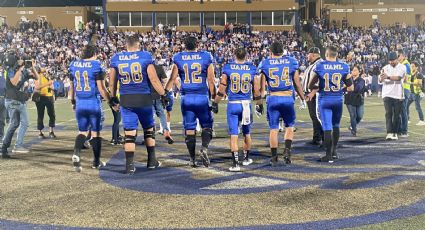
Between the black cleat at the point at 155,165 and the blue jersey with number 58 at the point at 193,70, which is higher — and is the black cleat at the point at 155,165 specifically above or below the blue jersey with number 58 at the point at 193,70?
below

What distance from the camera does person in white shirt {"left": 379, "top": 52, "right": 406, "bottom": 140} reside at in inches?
439

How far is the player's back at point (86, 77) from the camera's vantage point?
7.99 meters

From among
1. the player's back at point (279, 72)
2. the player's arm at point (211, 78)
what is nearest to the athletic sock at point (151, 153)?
the player's arm at point (211, 78)

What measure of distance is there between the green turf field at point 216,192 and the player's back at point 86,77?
133 centimetres

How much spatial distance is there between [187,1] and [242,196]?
46881 mm

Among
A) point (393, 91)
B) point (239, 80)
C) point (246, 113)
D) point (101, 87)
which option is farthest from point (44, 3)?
point (246, 113)

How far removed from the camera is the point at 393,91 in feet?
36.7

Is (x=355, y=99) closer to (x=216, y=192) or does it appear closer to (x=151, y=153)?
(x=151, y=153)

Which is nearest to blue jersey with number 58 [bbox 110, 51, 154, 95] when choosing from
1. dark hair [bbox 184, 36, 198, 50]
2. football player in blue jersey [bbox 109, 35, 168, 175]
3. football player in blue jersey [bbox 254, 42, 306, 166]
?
football player in blue jersey [bbox 109, 35, 168, 175]

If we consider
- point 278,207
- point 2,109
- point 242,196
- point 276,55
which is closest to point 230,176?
point 242,196

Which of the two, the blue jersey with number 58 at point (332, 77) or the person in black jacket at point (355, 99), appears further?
the person in black jacket at point (355, 99)

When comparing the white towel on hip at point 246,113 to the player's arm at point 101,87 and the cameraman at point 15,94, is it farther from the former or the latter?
the cameraman at point 15,94

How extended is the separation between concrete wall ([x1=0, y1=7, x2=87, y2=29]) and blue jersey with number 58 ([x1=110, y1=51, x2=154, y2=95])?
156 feet

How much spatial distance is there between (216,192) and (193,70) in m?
2.47
